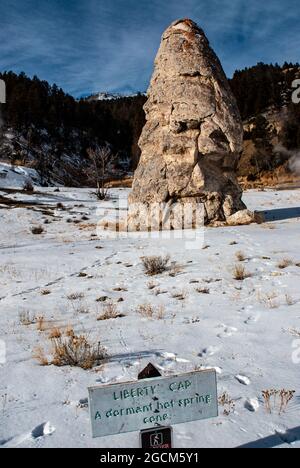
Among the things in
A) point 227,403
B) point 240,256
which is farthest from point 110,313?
point 240,256

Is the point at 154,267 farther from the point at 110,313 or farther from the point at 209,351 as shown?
the point at 209,351

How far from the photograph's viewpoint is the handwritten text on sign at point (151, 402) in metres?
2.96

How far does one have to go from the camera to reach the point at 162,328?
668 centimetres

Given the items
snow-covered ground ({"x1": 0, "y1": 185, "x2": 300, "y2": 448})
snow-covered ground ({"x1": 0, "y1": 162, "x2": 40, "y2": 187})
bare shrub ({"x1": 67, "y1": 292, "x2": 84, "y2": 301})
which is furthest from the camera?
snow-covered ground ({"x1": 0, "y1": 162, "x2": 40, "y2": 187})

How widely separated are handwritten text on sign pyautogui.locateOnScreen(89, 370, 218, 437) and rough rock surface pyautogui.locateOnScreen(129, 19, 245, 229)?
15194mm

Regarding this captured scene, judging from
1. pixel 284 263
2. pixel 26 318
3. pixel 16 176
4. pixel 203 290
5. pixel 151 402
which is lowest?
pixel 26 318

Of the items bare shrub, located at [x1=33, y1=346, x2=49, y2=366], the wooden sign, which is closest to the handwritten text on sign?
the wooden sign

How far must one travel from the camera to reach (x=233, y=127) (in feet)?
60.5

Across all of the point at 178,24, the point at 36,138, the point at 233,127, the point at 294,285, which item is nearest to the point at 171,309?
the point at 294,285

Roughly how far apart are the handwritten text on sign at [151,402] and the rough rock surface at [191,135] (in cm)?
1519

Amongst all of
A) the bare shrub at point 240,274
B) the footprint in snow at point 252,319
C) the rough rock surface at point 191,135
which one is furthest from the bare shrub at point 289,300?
the rough rock surface at point 191,135

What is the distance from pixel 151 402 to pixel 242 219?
1566 cm

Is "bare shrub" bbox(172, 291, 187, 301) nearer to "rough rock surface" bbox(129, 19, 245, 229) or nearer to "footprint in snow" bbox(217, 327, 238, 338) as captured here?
"footprint in snow" bbox(217, 327, 238, 338)

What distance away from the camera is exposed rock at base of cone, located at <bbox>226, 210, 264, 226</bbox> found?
18031mm
